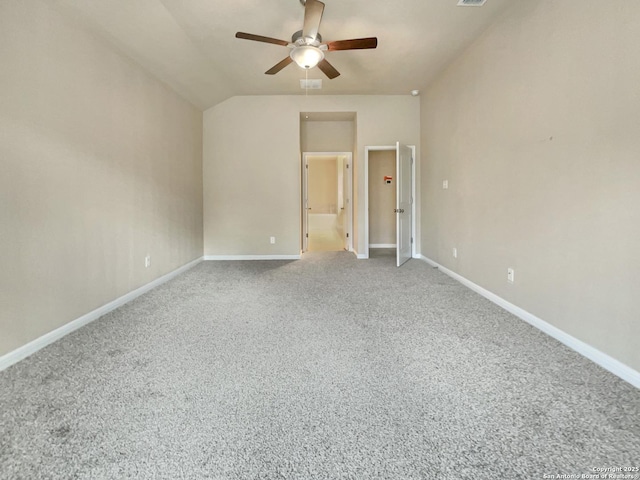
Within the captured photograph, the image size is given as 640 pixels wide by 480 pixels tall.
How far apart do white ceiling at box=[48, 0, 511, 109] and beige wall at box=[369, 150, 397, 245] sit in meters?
2.36

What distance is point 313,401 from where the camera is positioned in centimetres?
161

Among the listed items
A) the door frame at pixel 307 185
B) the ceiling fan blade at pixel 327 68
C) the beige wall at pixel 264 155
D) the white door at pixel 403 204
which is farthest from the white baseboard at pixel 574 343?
the door frame at pixel 307 185

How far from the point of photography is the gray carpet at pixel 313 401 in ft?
4.02

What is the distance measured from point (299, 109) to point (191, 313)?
407cm

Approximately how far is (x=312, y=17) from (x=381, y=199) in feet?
15.6

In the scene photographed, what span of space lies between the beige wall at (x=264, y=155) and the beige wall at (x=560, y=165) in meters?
1.93

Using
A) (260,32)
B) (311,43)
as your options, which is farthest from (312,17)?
(260,32)

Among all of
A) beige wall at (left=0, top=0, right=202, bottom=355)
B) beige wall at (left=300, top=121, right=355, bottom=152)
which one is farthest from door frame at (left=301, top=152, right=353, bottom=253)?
beige wall at (left=0, top=0, right=202, bottom=355)

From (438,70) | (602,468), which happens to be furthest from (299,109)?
(602,468)

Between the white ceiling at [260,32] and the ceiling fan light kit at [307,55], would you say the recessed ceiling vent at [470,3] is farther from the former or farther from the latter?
the ceiling fan light kit at [307,55]

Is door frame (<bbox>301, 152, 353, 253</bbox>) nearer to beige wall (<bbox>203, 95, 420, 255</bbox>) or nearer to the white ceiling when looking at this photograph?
beige wall (<bbox>203, 95, 420, 255</bbox>)

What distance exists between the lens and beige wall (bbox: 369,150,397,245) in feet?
23.0

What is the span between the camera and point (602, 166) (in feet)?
6.48

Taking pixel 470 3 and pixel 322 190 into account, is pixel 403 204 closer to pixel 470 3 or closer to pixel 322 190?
pixel 470 3
